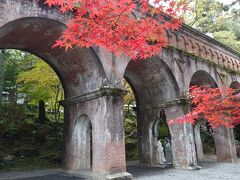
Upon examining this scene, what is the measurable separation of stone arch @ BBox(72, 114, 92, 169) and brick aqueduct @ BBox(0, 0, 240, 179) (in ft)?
0.15

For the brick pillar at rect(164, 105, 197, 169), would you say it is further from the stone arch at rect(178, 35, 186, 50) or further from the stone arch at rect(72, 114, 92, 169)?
the stone arch at rect(72, 114, 92, 169)

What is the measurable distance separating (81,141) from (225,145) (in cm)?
1022

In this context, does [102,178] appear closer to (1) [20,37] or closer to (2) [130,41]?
(2) [130,41]

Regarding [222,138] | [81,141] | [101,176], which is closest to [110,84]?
[81,141]

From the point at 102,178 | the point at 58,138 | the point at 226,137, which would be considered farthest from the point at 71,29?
the point at 226,137

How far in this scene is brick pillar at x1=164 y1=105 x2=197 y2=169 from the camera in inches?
507

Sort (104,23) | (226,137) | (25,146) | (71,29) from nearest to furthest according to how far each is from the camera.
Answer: (104,23)
(71,29)
(25,146)
(226,137)

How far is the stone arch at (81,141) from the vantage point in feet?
38.4

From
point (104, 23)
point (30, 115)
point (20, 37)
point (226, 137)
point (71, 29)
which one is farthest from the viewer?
point (30, 115)

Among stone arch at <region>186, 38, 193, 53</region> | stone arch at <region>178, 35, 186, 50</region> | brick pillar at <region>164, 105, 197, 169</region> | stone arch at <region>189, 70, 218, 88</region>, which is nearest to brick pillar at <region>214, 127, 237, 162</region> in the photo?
stone arch at <region>189, 70, 218, 88</region>

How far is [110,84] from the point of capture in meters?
10.3

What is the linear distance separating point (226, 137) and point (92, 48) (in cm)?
1158

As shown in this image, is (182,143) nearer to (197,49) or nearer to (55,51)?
(197,49)

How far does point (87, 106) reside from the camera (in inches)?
436
